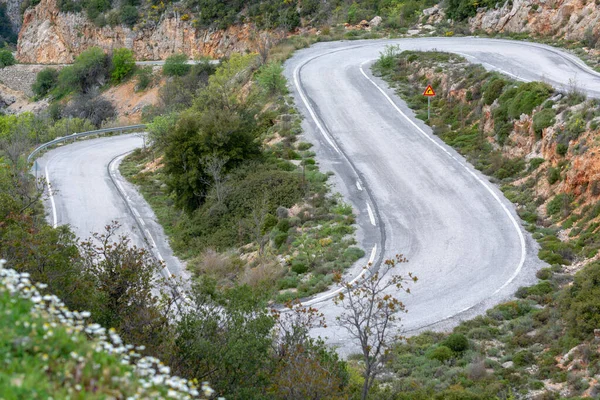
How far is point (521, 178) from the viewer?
85.8 ft

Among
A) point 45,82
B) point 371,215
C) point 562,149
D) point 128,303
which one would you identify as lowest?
point 45,82

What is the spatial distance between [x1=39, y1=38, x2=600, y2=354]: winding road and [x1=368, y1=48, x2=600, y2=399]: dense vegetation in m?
0.73

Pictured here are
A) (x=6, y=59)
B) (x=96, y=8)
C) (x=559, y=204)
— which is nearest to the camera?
(x=559, y=204)

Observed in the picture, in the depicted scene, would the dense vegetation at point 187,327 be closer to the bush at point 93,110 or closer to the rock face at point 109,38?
the bush at point 93,110

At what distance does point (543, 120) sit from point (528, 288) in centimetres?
891

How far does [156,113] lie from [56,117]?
52.5 feet

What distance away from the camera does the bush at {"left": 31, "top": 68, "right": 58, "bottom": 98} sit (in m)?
78.2

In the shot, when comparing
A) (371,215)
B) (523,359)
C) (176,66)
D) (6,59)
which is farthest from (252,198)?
(6,59)

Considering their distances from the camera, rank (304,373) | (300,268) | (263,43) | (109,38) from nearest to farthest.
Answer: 1. (304,373)
2. (300,268)
3. (263,43)
4. (109,38)

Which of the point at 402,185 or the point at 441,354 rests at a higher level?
the point at 441,354

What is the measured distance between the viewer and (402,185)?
2738 centimetres

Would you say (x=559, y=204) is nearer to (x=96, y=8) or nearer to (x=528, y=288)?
(x=528, y=288)

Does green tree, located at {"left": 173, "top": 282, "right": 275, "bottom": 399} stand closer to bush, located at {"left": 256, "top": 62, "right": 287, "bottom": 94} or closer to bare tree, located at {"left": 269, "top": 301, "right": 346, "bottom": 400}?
bare tree, located at {"left": 269, "top": 301, "right": 346, "bottom": 400}

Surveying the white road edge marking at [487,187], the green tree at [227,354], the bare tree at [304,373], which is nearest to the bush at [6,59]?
the white road edge marking at [487,187]
